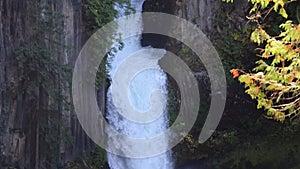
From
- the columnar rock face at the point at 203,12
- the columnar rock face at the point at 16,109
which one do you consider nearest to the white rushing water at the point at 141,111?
the columnar rock face at the point at 203,12

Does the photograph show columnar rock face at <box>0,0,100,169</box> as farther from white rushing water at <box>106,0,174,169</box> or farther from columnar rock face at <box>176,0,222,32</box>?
columnar rock face at <box>176,0,222,32</box>

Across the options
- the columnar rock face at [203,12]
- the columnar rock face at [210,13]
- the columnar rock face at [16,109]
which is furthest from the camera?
the columnar rock face at [203,12]

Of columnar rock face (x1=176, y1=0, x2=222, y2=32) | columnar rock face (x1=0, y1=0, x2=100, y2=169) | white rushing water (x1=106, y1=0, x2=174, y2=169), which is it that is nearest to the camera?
columnar rock face (x1=0, y1=0, x2=100, y2=169)

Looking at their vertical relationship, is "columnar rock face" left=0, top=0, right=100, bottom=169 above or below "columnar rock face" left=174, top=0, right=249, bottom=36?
below

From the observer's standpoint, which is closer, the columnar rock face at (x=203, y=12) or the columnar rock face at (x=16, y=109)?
the columnar rock face at (x=16, y=109)

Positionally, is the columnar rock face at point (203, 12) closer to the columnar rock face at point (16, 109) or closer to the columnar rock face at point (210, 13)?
the columnar rock face at point (210, 13)

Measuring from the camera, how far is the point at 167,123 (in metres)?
9.80

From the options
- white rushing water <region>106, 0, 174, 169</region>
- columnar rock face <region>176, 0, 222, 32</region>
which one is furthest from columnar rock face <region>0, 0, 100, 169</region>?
columnar rock face <region>176, 0, 222, 32</region>

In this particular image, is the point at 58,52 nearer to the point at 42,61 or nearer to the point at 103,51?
the point at 42,61

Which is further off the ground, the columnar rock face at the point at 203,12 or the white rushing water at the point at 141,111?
the columnar rock face at the point at 203,12

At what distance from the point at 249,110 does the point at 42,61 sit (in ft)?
14.7

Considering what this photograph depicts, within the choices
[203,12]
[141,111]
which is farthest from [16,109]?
[203,12]

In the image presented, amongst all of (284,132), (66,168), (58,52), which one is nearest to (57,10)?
(58,52)

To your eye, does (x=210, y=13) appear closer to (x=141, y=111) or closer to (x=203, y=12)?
(x=203, y=12)
